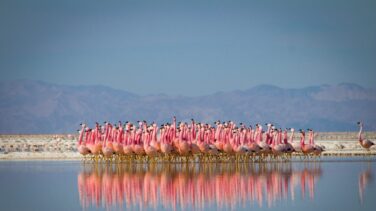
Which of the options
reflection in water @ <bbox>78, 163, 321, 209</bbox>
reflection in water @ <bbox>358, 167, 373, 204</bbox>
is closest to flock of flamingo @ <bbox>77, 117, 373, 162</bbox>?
reflection in water @ <bbox>78, 163, 321, 209</bbox>

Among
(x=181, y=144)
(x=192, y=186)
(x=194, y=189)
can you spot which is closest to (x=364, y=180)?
(x=192, y=186)

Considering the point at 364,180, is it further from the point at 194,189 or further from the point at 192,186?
the point at 194,189

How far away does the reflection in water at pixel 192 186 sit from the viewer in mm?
17670

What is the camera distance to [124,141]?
31.5 metres

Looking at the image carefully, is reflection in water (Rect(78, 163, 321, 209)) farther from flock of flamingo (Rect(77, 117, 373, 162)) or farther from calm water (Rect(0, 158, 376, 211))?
flock of flamingo (Rect(77, 117, 373, 162))

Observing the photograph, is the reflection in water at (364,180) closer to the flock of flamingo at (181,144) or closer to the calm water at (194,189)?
the calm water at (194,189)

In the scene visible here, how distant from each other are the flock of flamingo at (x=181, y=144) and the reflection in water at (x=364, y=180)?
5195 millimetres

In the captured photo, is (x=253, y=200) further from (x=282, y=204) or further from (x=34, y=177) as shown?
(x=34, y=177)

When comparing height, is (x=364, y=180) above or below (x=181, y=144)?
below

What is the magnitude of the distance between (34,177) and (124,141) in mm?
5632

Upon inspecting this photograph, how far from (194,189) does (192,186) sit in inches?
32.6

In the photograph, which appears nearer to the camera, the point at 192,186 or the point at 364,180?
the point at 192,186

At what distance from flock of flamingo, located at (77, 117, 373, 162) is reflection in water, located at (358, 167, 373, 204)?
5195mm

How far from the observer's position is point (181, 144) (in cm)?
3023
